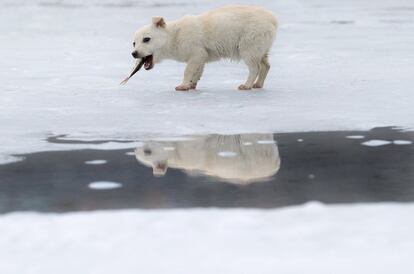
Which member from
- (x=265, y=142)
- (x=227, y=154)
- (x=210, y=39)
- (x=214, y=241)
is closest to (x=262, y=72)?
(x=210, y=39)

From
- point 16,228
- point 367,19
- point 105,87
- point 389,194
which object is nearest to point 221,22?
point 105,87

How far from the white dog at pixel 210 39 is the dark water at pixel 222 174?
2802mm

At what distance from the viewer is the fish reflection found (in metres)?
5.96

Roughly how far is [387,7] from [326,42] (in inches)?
335

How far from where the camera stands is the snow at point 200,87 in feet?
25.8

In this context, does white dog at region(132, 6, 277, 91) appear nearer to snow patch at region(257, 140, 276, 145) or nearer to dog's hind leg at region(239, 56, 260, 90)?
dog's hind leg at region(239, 56, 260, 90)

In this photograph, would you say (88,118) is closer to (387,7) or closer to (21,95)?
(21,95)

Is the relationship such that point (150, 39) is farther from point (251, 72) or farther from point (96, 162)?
point (96, 162)

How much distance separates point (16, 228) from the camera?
470 cm

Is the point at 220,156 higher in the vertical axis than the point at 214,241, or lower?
lower

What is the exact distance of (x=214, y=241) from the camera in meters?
4.39

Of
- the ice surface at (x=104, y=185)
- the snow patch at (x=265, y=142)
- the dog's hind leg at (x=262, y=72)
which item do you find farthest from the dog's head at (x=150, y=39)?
the ice surface at (x=104, y=185)

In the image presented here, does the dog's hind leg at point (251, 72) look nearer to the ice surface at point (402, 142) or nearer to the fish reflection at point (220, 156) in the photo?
the fish reflection at point (220, 156)

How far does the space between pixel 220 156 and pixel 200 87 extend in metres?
4.16
